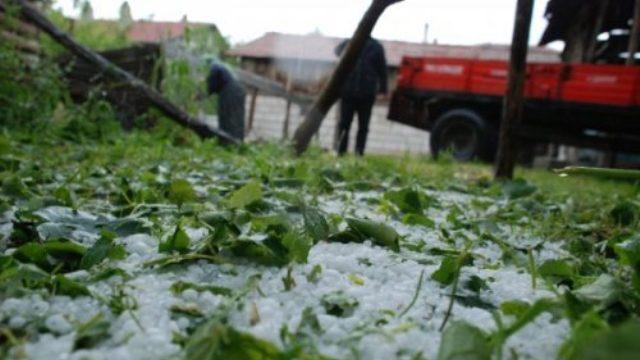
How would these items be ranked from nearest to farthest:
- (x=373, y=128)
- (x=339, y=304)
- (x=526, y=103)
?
(x=339, y=304), (x=526, y=103), (x=373, y=128)

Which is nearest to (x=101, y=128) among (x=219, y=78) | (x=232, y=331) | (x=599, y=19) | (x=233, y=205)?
(x=219, y=78)

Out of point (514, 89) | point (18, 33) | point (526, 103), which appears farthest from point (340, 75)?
point (526, 103)

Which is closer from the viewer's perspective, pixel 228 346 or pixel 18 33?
pixel 228 346

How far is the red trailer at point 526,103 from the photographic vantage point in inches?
297

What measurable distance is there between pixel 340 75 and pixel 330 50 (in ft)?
62.5

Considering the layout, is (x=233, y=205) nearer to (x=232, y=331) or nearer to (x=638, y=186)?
(x=232, y=331)

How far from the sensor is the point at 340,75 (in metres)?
3.82

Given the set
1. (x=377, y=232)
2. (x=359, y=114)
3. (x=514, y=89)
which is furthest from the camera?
(x=359, y=114)

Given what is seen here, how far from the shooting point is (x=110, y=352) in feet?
2.27

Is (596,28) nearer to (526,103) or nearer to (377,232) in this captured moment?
(526,103)

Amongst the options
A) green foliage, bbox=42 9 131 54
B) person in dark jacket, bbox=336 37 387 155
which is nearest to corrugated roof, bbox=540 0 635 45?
person in dark jacket, bbox=336 37 387 155

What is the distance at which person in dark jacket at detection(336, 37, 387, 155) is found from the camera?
7105 millimetres

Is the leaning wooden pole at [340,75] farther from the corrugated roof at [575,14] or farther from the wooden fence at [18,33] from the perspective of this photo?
the corrugated roof at [575,14]

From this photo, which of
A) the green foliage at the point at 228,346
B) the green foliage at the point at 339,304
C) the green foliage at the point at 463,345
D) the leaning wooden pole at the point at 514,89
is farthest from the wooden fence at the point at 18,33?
the green foliage at the point at 463,345
